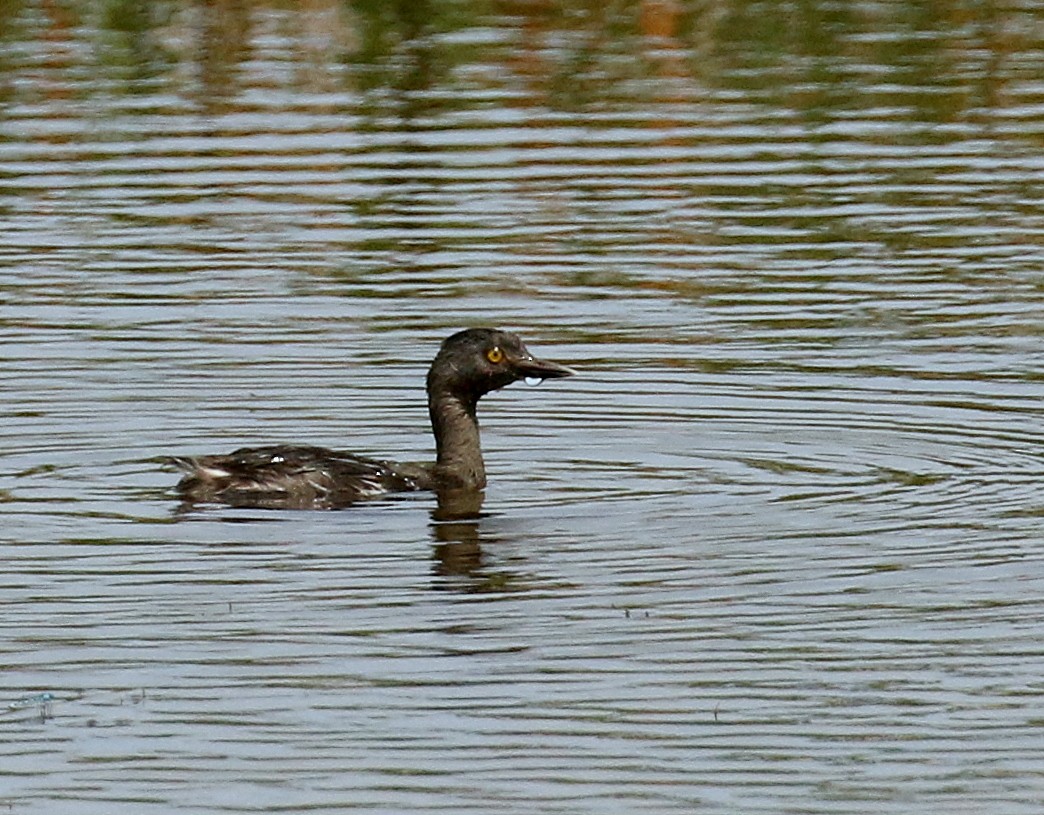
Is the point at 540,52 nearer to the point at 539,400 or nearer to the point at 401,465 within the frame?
the point at 539,400

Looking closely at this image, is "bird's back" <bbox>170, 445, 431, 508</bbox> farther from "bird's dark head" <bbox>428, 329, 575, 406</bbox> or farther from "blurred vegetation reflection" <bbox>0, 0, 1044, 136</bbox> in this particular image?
"blurred vegetation reflection" <bbox>0, 0, 1044, 136</bbox>

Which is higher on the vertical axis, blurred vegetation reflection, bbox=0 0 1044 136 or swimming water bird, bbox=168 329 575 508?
swimming water bird, bbox=168 329 575 508

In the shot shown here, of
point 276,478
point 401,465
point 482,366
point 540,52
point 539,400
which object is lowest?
point 540,52

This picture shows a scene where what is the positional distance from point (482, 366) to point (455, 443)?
0.47m

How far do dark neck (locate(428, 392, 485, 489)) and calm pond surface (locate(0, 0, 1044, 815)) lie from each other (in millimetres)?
143

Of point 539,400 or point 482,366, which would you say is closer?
point 482,366

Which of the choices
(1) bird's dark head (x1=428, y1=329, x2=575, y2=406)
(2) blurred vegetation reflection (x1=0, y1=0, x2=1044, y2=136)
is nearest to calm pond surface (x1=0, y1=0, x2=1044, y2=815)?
(2) blurred vegetation reflection (x1=0, y1=0, x2=1044, y2=136)

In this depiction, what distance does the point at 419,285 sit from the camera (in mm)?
17812

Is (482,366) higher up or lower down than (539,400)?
higher up

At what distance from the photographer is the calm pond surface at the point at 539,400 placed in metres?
9.23

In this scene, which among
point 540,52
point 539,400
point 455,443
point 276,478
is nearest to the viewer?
point 276,478

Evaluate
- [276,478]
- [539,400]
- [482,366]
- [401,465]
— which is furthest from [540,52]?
[276,478]

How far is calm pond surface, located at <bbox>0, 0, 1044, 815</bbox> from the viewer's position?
363 inches

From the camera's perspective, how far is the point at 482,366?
14070 millimetres
